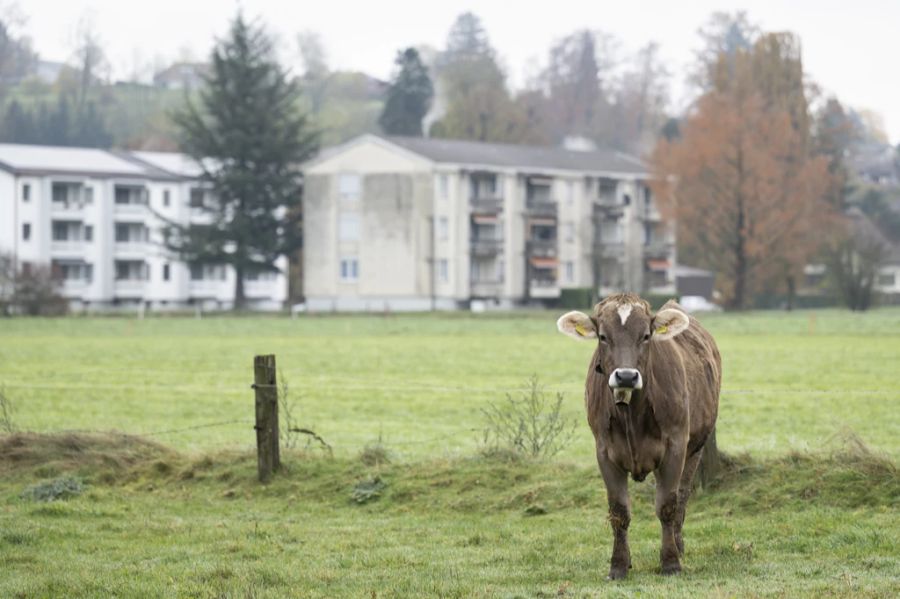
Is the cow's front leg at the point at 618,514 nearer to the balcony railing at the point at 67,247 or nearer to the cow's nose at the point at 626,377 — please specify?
the cow's nose at the point at 626,377

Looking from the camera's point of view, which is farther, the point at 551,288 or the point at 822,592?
the point at 551,288

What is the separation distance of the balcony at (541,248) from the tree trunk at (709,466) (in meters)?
99.0

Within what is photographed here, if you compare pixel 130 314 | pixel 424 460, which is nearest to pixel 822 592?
pixel 424 460

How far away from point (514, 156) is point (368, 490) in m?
102

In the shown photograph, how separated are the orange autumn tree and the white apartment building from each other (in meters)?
33.4

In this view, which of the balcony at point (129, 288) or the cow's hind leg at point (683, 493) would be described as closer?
the cow's hind leg at point (683, 493)

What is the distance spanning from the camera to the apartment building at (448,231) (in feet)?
358

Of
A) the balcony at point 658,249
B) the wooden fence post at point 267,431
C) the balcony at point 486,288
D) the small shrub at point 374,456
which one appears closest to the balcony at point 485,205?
the balcony at point 486,288

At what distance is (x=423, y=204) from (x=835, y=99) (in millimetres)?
42124

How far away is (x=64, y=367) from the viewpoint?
42750 mm

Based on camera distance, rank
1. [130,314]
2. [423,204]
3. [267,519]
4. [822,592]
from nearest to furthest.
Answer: [822,592]
[267,519]
[130,314]
[423,204]

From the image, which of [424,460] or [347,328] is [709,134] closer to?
[347,328]

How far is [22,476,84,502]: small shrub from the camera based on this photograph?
682 inches

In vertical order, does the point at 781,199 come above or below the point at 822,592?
above
